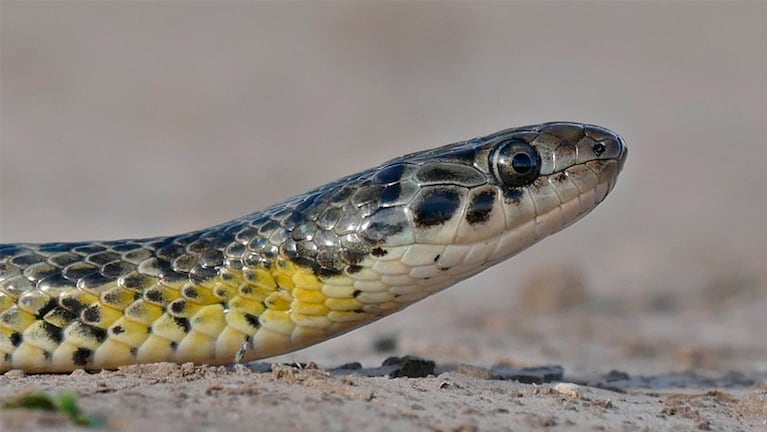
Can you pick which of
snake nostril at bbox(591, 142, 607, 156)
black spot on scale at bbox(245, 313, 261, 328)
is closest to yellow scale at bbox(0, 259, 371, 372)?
black spot on scale at bbox(245, 313, 261, 328)

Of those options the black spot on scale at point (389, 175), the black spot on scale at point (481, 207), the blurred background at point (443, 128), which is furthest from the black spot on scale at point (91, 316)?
the blurred background at point (443, 128)

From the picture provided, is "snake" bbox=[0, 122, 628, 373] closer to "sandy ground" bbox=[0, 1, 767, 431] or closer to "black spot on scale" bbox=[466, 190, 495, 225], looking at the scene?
"black spot on scale" bbox=[466, 190, 495, 225]

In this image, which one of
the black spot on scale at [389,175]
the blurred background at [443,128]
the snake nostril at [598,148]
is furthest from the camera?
the blurred background at [443,128]

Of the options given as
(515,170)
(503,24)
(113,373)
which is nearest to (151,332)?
(113,373)

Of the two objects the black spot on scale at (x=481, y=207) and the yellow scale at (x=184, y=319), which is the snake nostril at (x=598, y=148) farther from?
the yellow scale at (x=184, y=319)

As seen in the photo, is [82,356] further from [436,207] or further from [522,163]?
[522,163]
